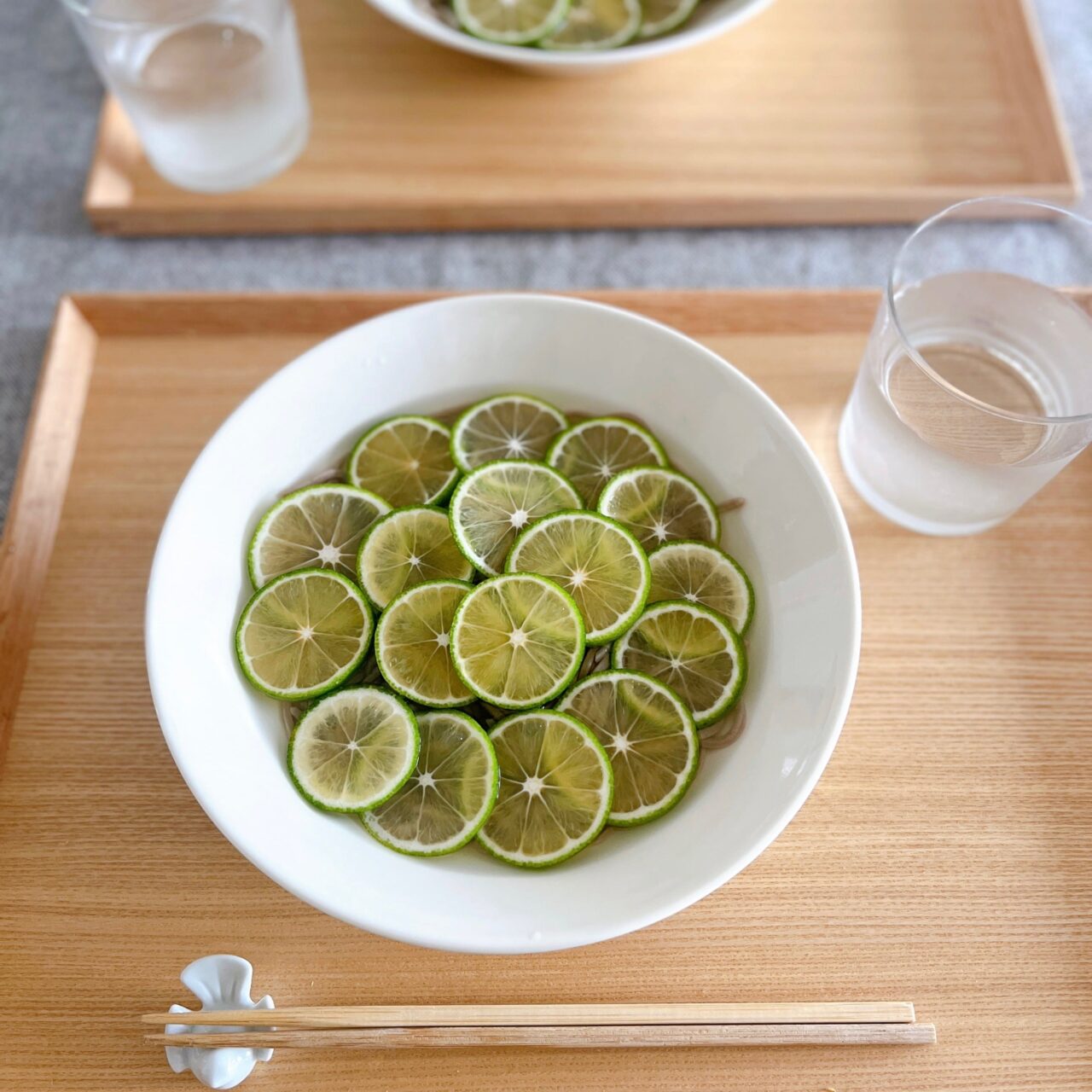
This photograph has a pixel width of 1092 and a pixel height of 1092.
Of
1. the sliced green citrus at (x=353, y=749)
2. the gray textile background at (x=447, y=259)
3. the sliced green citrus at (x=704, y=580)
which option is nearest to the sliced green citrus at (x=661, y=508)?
the sliced green citrus at (x=704, y=580)

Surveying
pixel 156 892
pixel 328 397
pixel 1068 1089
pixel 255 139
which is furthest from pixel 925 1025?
pixel 255 139

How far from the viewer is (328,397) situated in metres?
1.21

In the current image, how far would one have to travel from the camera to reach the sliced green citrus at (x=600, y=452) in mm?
1229

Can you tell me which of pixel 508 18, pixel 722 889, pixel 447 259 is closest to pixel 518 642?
pixel 722 889

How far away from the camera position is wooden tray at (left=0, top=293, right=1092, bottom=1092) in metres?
1.02

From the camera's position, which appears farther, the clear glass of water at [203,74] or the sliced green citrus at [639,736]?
the clear glass of water at [203,74]

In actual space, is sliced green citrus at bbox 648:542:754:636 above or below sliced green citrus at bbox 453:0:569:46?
below

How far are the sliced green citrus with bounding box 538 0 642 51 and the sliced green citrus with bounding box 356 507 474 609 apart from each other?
3.42ft

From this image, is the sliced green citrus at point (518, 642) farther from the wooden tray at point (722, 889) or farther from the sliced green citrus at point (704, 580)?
the wooden tray at point (722, 889)

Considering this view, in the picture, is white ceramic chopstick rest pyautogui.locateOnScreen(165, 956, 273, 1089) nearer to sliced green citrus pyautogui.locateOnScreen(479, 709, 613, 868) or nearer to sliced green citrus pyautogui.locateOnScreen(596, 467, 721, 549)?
sliced green citrus pyautogui.locateOnScreen(479, 709, 613, 868)

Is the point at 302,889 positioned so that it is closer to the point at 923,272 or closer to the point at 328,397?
the point at 328,397

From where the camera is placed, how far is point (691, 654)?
1.11 metres

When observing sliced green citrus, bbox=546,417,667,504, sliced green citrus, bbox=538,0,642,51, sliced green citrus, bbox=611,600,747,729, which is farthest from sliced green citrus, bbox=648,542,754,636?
sliced green citrus, bbox=538,0,642,51

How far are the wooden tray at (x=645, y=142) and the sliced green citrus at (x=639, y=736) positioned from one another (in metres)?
0.96
